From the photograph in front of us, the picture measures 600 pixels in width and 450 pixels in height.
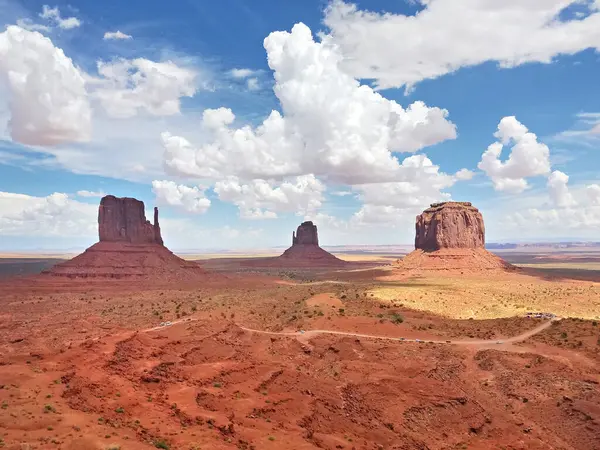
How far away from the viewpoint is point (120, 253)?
101625 millimetres

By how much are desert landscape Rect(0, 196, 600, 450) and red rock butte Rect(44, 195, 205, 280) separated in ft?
124

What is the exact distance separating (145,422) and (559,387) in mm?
26435

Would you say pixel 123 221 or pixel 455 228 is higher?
pixel 123 221

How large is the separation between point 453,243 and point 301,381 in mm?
100167

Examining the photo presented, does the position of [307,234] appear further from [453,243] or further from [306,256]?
[453,243]

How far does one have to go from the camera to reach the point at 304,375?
29.7 metres

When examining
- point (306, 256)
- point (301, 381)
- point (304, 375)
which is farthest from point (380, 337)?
point (306, 256)

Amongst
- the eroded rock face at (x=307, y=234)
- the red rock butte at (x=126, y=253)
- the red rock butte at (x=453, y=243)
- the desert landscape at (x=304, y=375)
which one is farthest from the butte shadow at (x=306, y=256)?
the desert landscape at (x=304, y=375)

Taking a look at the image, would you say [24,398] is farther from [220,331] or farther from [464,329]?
[464,329]

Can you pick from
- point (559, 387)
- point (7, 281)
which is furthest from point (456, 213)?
point (7, 281)

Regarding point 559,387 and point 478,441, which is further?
point 559,387

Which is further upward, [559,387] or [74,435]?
[74,435]

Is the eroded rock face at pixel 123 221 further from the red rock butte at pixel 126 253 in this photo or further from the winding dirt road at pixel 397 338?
the winding dirt road at pixel 397 338

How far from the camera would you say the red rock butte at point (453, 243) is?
113m
